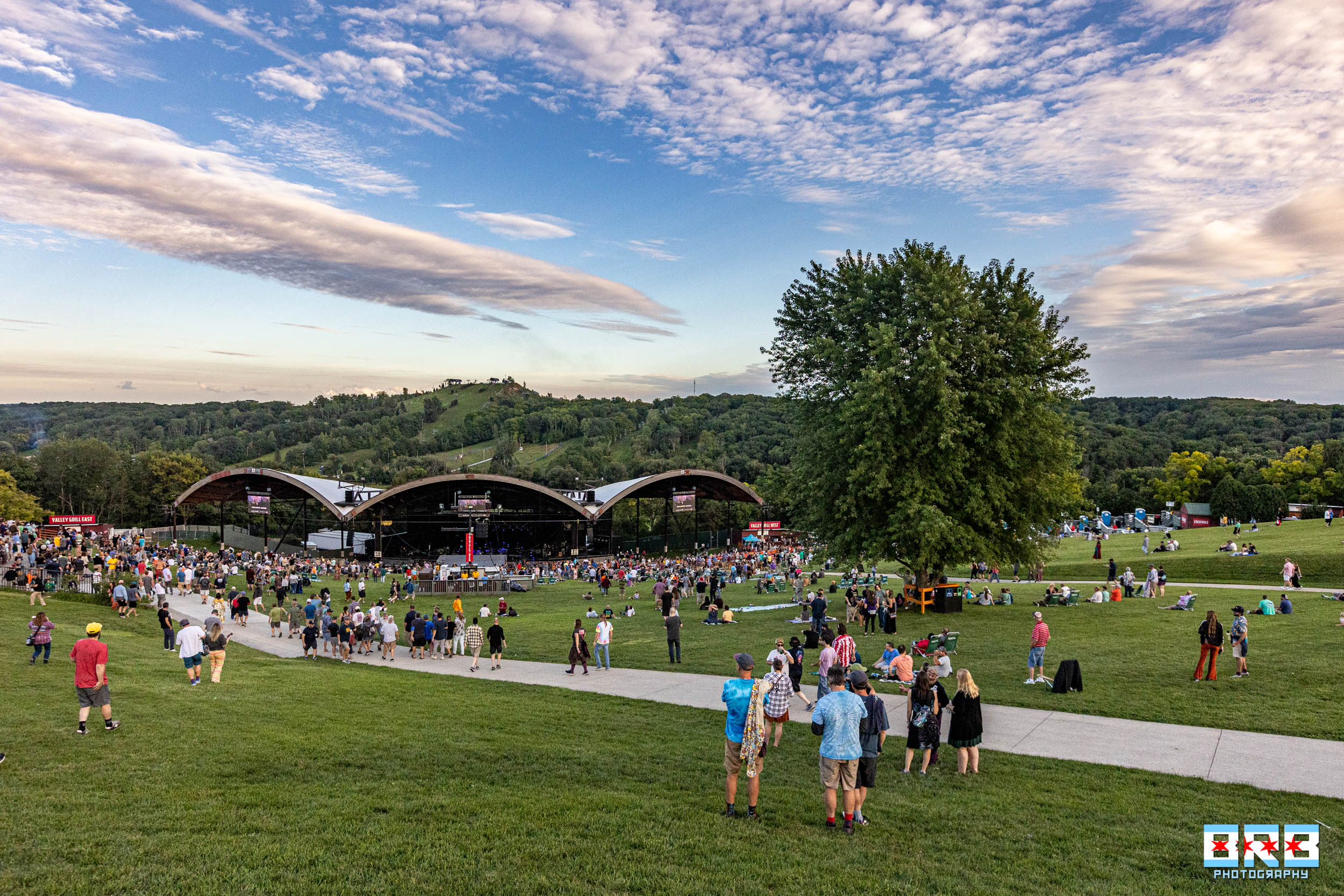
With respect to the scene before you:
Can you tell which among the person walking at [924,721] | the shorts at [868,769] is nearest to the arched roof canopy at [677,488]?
the person walking at [924,721]

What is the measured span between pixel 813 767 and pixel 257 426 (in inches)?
7195

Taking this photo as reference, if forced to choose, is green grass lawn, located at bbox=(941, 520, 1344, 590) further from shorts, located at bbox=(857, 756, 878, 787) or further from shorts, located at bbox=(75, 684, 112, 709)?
shorts, located at bbox=(75, 684, 112, 709)

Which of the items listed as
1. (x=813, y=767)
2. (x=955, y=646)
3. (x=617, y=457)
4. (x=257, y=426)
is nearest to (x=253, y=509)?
(x=955, y=646)

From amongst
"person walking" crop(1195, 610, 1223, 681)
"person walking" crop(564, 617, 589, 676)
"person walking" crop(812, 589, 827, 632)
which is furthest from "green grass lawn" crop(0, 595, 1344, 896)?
"person walking" crop(812, 589, 827, 632)

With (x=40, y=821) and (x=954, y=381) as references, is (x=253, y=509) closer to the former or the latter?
(x=954, y=381)

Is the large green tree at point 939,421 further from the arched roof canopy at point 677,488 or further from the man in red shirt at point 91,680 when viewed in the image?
the arched roof canopy at point 677,488

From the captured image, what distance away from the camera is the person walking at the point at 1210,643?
1362 centimetres

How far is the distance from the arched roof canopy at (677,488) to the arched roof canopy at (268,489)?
1799 cm

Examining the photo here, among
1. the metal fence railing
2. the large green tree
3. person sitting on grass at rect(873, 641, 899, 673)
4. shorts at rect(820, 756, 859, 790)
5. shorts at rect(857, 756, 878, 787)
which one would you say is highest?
the large green tree

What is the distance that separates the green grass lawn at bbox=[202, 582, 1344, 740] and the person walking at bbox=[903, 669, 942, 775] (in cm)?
480

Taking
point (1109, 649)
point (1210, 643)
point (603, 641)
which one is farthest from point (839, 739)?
point (1109, 649)

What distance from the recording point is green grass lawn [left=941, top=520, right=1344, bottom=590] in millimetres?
29891

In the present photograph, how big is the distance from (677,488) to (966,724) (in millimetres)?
53696

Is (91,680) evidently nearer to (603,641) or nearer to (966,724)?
(603,641)
